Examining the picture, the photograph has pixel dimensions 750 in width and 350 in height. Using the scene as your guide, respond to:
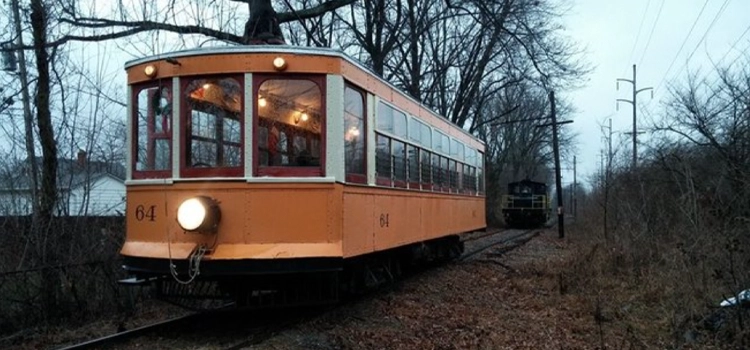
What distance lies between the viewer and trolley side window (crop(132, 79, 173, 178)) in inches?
270

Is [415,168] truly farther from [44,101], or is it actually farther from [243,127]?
A: [44,101]

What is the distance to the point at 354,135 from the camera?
7203mm

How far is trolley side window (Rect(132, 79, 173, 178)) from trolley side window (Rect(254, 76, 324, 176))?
105cm

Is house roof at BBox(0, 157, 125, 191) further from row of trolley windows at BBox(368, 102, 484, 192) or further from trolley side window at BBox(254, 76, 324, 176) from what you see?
row of trolley windows at BBox(368, 102, 484, 192)

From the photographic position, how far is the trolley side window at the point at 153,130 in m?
6.85

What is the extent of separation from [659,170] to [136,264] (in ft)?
40.5

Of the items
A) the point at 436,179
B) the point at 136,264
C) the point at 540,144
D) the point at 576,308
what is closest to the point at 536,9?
the point at 436,179

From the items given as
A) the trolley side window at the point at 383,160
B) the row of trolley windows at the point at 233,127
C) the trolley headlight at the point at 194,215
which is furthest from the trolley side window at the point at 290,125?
the trolley side window at the point at 383,160

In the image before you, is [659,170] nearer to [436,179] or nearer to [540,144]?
[436,179]

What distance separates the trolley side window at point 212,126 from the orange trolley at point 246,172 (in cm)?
1

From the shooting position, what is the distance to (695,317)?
6.96 meters

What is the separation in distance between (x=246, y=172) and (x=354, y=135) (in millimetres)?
1345

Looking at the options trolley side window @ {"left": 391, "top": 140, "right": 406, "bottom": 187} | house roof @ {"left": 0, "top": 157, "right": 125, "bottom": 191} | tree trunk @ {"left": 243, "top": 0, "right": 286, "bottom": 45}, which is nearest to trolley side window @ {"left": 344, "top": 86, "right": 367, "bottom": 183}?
trolley side window @ {"left": 391, "top": 140, "right": 406, "bottom": 187}

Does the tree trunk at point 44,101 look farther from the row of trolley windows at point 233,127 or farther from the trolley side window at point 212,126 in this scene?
the trolley side window at point 212,126
